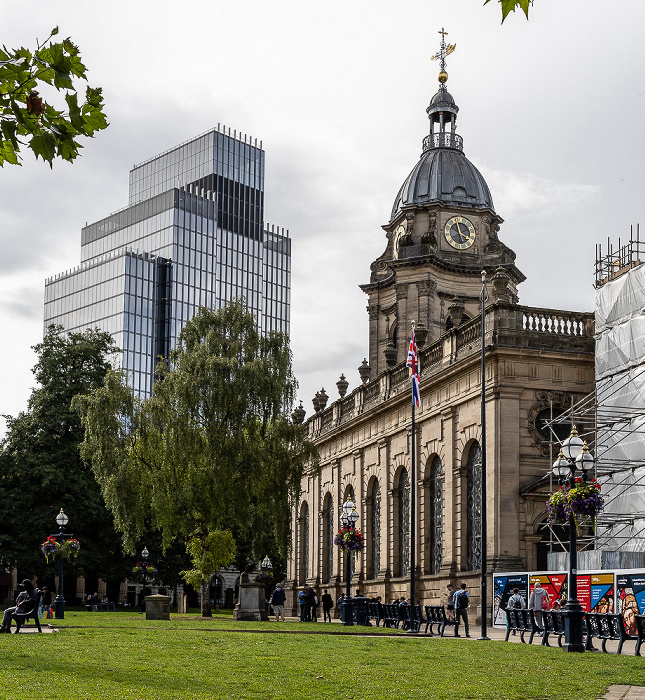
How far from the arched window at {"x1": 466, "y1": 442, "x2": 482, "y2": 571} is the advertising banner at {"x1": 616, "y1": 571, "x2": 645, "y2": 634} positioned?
11.8 meters

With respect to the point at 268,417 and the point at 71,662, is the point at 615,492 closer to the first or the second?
the point at 268,417

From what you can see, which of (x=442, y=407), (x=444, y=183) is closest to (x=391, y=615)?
(x=442, y=407)

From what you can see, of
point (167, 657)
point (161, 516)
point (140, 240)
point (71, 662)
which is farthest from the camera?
point (140, 240)

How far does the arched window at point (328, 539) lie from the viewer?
217 ft

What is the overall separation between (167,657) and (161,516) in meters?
27.9

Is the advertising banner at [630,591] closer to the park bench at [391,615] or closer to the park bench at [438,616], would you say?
the park bench at [438,616]

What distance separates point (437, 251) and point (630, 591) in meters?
34.0

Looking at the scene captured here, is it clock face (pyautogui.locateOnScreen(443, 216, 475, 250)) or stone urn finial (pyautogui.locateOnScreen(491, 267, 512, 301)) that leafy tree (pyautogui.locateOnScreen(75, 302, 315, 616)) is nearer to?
stone urn finial (pyautogui.locateOnScreen(491, 267, 512, 301))

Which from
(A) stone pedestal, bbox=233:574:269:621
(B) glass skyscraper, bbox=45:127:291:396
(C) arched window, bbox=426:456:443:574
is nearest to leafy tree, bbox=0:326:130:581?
(A) stone pedestal, bbox=233:574:269:621

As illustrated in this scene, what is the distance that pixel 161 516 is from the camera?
46.6 metres

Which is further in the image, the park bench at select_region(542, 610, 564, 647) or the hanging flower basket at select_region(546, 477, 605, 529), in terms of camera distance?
the park bench at select_region(542, 610, 564, 647)

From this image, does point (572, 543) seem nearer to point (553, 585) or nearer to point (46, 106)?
point (553, 585)

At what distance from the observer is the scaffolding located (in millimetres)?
38500

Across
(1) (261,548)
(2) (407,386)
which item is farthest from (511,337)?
(1) (261,548)
